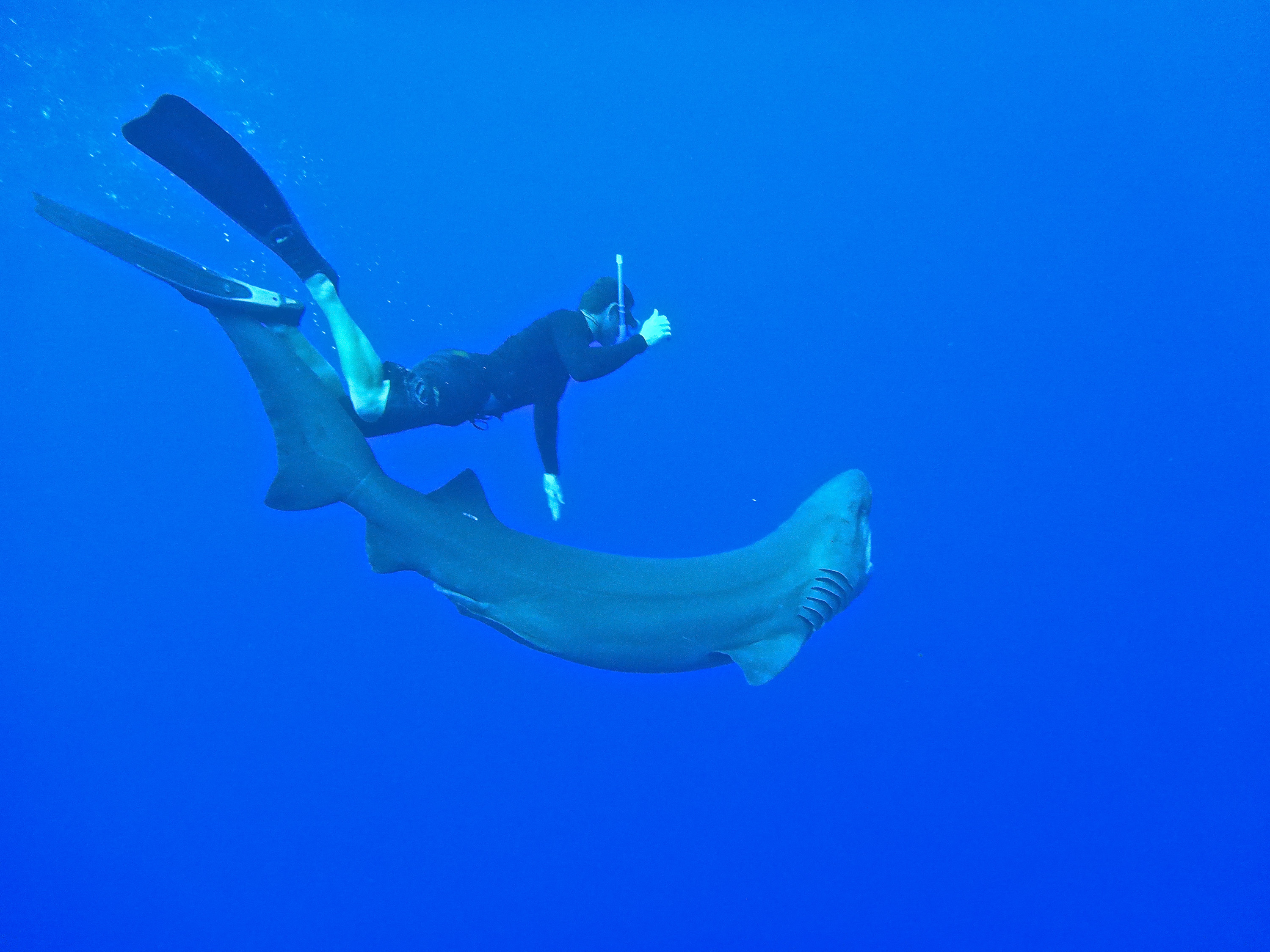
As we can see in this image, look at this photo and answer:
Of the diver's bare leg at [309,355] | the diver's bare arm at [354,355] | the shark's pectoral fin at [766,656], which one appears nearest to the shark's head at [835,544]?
the shark's pectoral fin at [766,656]

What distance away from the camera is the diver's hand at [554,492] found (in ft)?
12.8

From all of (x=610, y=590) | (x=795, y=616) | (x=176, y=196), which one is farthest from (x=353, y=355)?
(x=176, y=196)

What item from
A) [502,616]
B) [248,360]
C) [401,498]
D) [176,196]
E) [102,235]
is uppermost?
[176,196]

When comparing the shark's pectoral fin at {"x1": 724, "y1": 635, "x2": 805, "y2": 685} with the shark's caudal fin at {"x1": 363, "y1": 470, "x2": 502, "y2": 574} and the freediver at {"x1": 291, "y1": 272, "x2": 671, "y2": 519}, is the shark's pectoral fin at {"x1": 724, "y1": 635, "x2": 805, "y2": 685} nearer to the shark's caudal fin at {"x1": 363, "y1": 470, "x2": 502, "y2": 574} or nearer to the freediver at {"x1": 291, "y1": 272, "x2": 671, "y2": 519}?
the shark's caudal fin at {"x1": 363, "y1": 470, "x2": 502, "y2": 574}

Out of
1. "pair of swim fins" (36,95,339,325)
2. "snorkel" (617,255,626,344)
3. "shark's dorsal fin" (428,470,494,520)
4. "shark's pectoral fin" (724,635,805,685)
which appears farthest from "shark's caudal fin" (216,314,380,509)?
"shark's pectoral fin" (724,635,805,685)

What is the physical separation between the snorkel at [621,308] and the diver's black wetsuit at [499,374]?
15 cm

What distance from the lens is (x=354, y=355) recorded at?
2906mm

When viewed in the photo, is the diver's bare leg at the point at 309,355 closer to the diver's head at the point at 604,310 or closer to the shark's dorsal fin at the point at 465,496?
the shark's dorsal fin at the point at 465,496

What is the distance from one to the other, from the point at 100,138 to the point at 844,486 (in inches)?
272

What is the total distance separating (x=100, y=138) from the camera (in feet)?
19.9

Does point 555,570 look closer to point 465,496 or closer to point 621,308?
point 465,496

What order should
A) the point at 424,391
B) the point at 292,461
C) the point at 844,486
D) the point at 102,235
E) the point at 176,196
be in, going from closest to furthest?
the point at 102,235 < the point at 292,461 < the point at 424,391 < the point at 844,486 < the point at 176,196

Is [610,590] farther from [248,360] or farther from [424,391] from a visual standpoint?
[248,360]

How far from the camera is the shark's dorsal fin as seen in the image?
3105mm
